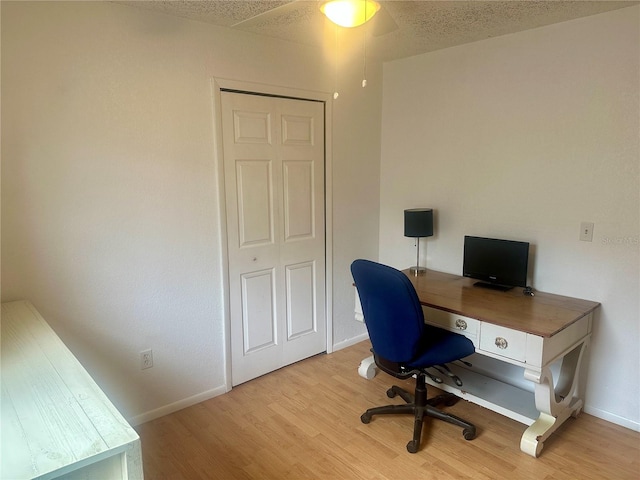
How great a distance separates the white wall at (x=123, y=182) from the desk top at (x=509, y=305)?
142 cm

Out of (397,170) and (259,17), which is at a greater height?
(259,17)

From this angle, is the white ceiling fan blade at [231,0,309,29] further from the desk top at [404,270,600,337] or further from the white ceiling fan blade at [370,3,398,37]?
the desk top at [404,270,600,337]

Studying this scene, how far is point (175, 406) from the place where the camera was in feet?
9.09

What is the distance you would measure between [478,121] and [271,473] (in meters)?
2.51

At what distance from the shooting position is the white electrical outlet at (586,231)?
2586 mm

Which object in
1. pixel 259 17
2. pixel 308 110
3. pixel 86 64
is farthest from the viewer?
pixel 308 110

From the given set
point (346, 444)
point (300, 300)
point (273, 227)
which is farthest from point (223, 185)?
point (346, 444)

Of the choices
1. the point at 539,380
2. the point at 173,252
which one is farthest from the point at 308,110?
the point at 539,380

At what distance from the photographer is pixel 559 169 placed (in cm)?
268

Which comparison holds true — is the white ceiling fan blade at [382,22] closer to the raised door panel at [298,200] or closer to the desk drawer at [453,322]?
the raised door panel at [298,200]

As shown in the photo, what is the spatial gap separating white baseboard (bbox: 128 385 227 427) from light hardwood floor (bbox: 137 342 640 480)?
4 cm

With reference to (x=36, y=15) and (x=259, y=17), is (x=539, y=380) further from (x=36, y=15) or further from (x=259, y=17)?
(x=36, y=15)

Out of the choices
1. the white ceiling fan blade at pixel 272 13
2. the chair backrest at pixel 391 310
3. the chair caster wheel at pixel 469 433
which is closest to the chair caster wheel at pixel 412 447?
the chair caster wheel at pixel 469 433

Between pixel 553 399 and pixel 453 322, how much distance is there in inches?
25.0
